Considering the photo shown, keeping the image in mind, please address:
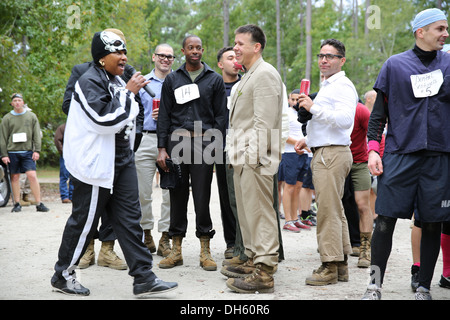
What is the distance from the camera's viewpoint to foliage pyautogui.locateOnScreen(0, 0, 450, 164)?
1402 cm

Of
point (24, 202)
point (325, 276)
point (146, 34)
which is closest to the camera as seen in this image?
point (325, 276)

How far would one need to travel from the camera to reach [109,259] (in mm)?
5508

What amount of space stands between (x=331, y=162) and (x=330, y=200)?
1.21 feet

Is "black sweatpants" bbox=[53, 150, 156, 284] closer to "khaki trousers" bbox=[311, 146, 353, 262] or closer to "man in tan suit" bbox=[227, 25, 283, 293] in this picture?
"man in tan suit" bbox=[227, 25, 283, 293]

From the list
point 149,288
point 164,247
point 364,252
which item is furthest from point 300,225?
point 149,288

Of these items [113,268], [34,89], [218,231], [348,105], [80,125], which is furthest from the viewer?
[34,89]

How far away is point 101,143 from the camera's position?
4.21 m

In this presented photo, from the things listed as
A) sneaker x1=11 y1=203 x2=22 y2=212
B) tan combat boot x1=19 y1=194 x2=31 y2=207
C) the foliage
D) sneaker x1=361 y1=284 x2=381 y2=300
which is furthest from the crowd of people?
tan combat boot x1=19 y1=194 x2=31 y2=207

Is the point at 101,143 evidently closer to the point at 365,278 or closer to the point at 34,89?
the point at 365,278

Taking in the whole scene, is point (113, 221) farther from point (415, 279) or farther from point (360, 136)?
point (360, 136)

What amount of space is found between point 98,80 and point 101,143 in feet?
1.81

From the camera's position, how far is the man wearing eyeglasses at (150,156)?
6.05 m

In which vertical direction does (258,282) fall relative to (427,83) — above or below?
below
